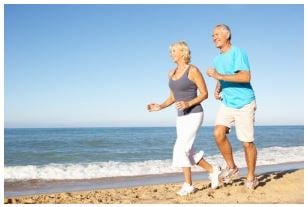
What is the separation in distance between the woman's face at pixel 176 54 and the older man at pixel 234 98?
44 cm

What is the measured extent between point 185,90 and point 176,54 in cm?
39

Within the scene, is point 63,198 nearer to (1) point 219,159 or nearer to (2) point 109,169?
(2) point 109,169

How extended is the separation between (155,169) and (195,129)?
5239mm

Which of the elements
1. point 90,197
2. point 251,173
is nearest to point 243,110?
point 251,173

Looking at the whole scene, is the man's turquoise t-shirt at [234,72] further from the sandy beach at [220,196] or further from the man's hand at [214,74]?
the sandy beach at [220,196]

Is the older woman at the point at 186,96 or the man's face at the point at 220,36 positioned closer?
the older woman at the point at 186,96

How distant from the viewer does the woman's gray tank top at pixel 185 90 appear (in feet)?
14.7

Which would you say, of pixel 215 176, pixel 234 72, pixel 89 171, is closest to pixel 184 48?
pixel 234 72

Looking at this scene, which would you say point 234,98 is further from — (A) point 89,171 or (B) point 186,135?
(A) point 89,171

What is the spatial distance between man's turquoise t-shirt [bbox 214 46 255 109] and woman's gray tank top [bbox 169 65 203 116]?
399mm

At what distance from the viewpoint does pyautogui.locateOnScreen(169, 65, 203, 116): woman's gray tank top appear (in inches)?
176

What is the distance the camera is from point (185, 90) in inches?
177

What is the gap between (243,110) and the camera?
15.2 ft

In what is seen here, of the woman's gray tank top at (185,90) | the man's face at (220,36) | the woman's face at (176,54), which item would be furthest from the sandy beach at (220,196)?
the man's face at (220,36)
